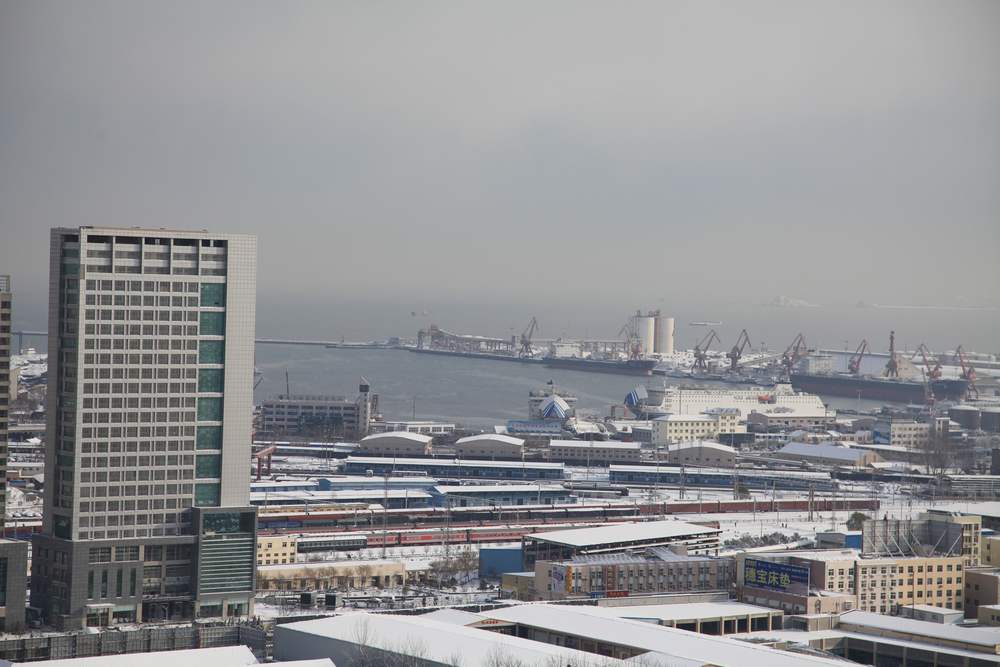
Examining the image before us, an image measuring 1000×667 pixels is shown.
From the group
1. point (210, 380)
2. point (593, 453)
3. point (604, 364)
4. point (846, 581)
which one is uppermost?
point (604, 364)

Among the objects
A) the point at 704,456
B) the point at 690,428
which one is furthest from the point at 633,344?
the point at 704,456

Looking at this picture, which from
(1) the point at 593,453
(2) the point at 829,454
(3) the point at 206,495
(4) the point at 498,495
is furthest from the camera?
(2) the point at 829,454

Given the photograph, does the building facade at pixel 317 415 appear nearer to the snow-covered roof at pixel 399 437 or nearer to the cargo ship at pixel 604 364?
the snow-covered roof at pixel 399 437

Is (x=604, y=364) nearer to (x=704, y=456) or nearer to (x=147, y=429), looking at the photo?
(x=704, y=456)

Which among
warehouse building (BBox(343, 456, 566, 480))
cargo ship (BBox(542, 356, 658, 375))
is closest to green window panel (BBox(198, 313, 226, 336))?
warehouse building (BBox(343, 456, 566, 480))

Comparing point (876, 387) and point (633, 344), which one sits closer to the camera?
point (876, 387)

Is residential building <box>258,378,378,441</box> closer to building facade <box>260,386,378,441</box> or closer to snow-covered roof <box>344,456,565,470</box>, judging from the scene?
building facade <box>260,386,378,441</box>

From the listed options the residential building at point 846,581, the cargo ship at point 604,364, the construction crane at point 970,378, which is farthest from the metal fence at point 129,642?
the cargo ship at point 604,364

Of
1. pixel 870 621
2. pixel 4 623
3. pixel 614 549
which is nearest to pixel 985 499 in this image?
pixel 614 549
